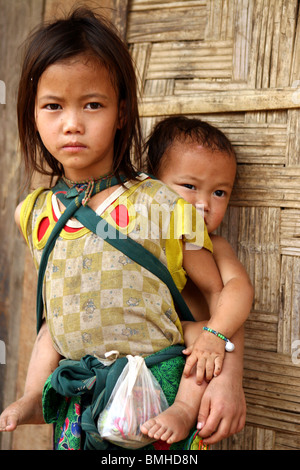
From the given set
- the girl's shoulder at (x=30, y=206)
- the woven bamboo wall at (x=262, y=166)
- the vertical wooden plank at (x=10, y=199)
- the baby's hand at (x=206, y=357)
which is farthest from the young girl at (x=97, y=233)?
the vertical wooden plank at (x=10, y=199)

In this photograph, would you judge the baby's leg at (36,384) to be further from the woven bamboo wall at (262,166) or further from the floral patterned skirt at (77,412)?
the woven bamboo wall at (262,166)

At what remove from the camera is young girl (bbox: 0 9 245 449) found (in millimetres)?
1494

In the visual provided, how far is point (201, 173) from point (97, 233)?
1.21ft

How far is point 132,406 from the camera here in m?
1.39

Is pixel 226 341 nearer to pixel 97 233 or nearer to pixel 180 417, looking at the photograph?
pixel 180 417

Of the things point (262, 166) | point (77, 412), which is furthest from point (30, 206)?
point (262, 166)

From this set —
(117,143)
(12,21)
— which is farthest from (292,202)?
(12,21)

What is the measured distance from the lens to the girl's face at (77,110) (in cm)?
148

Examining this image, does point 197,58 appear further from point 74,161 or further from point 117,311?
point 117,311

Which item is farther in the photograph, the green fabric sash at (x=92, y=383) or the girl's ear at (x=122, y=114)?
the girl's ear at (x=122, y=114)

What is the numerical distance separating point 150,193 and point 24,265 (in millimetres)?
1049

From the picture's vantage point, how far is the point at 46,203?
5.57 ft

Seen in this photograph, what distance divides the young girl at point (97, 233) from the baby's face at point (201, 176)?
A: 126 mm

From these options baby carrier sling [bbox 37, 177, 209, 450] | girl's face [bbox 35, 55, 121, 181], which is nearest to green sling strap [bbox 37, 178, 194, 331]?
baby carrier sling [bbox 37, 177, 209, 450]
